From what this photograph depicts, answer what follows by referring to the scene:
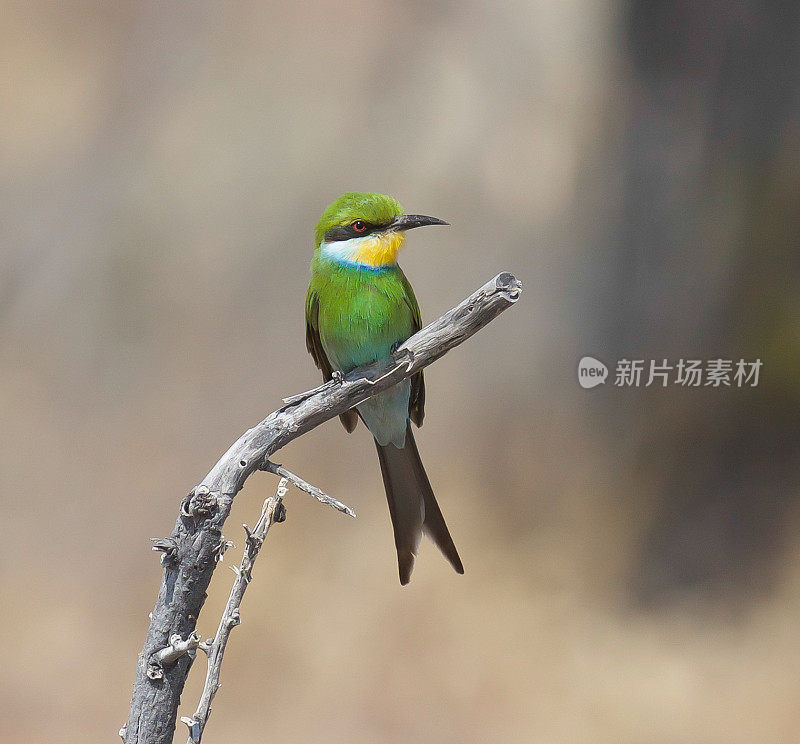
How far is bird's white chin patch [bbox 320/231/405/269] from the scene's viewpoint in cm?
118

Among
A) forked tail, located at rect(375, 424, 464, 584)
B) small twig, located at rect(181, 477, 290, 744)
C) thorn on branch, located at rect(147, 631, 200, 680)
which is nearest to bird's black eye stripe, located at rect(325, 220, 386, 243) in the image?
forked tail, located at rect(375, 424, 464, 584)

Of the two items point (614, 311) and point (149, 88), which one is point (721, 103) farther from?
point (149, 88)

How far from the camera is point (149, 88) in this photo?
2592 millimetres

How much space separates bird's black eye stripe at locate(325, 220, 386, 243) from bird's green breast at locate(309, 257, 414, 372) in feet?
0.15

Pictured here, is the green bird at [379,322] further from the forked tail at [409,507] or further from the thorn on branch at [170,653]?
the thorn on branch at [170,653]

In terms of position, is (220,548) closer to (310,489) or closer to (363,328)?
(310,489)

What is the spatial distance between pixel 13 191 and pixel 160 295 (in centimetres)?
59

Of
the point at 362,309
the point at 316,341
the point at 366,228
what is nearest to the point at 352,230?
the point at 366,228

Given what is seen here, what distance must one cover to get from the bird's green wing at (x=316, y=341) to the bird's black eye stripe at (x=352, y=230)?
5.2 inches

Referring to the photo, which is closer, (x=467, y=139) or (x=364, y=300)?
(x=364, y=300)

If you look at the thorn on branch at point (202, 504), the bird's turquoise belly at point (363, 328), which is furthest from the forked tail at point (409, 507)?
the thorn on branch at point (202, 504)

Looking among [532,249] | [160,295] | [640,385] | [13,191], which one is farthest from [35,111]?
[640,385]

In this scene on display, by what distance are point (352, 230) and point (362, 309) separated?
0.12 meters

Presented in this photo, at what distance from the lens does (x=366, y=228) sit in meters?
1.17
